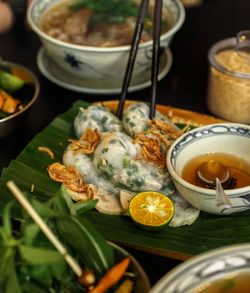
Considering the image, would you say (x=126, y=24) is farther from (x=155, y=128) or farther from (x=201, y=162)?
(x=201, y=162)

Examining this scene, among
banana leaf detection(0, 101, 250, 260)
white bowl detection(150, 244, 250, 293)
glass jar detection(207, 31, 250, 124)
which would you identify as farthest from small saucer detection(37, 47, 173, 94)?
white bowl detection(150, 244, 250, 293)

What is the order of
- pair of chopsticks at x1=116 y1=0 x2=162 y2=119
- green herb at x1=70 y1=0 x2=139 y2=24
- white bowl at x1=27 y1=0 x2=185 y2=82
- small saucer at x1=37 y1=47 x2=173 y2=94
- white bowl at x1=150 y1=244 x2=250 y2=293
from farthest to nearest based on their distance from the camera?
green herb at x1=70 y1=0 x2=139 y2=24 < small saucer at x1=37 y1=47 x2=173 y2=94 < white bowl at x1=27 y1=0 x2=185 y2=82 < pair of chopsticks at x1=116 y1=0 x2=162 y2=119 < white bowl at x1=150 y1=244 x2=250 y2=293

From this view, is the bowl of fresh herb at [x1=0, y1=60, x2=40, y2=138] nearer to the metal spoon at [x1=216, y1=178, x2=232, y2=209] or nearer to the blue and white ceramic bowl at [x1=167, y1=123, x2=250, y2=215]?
the blue and white ceramic bowl at [x1=167, y1=123, x2=250, y2=215]

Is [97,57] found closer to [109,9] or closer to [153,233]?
[109,9]

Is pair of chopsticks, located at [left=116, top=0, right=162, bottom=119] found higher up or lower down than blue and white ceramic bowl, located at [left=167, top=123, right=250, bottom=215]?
higher up

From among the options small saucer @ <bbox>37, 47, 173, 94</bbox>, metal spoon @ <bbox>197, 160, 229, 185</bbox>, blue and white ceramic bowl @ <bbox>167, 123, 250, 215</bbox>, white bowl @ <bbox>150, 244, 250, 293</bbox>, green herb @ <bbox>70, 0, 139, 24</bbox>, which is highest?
green herb @ <bbox>70, 0, 139, 24</bbox>

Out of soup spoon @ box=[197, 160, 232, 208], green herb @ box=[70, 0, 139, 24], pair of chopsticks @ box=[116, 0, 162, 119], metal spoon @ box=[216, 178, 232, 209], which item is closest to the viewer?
metal spoon @ box=[216, 178, 232, 209]

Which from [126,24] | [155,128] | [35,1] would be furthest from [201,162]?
[35,1]
